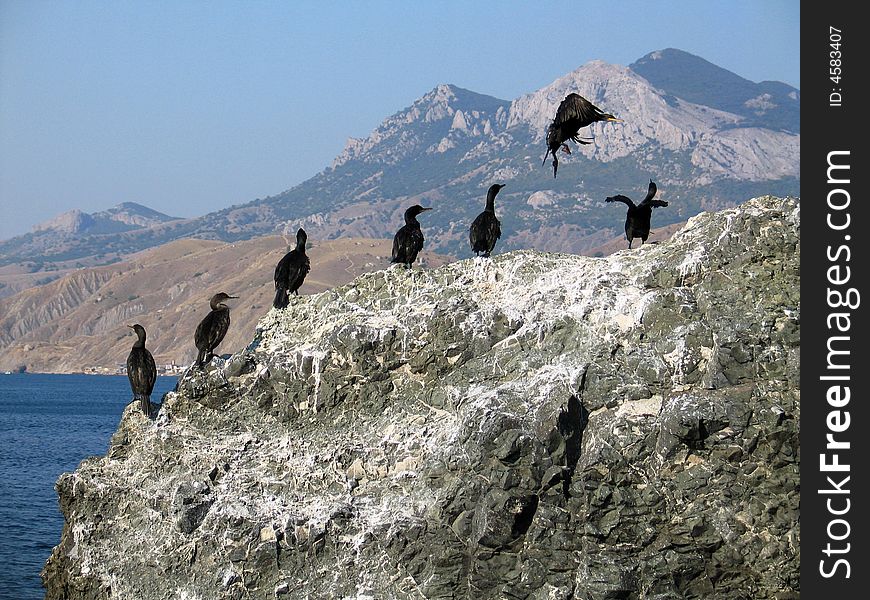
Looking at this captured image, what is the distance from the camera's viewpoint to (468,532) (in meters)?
17.7

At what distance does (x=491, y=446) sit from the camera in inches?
703

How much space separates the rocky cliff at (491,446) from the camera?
1734 centimetres

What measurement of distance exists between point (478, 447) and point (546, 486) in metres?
1.19

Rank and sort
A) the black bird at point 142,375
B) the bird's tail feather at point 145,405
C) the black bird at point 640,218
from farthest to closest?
1. the black bird at point 142,375
2. the bird's tail feather at point 145,405
3. the black bird at point 640,218

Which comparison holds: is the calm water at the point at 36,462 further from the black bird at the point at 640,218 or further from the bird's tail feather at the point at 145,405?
the black bird at the point at 640,218

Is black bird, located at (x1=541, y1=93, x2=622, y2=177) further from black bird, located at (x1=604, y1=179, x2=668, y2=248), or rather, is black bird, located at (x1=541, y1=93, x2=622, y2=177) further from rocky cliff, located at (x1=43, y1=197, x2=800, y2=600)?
rocky cliff, located at (x1=43, y1=197, x2=800, y2=600)

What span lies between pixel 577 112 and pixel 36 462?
177 ft

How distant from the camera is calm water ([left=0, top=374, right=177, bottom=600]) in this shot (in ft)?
122

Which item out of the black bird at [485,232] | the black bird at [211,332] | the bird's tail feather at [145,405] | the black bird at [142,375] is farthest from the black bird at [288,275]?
the black bird at [485,232]

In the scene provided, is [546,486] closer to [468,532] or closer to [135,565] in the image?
[468,532]

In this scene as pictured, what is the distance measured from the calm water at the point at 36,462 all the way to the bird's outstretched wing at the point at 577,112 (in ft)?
69.9

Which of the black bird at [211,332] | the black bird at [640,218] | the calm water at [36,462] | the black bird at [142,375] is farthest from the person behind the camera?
the calm water at [36,462]

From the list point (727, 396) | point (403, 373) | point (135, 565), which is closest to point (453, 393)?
point (403, 373)

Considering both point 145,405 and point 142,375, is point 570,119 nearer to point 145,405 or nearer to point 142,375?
point 142,375
